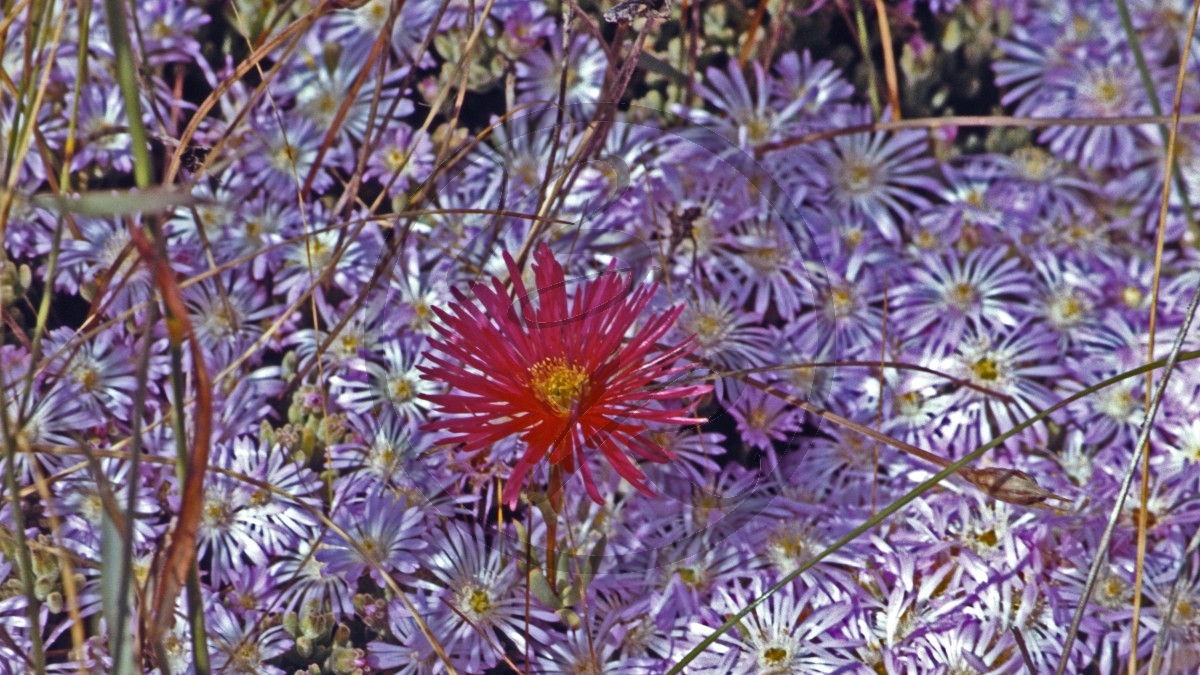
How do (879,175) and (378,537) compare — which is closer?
(378,537)

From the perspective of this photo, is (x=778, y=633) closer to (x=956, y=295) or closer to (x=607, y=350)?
(x=607, y=350)

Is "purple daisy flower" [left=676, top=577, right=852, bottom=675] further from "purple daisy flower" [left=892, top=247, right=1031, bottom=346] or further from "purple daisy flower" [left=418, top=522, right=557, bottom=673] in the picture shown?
"purple daisy flower" [left=892, top=247, right=1031, bottom=346]

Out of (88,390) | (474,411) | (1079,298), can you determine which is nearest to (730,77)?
(1079,298)

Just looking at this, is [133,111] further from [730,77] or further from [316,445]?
[730,77]

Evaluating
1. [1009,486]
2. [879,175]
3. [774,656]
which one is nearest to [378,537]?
[774,656]

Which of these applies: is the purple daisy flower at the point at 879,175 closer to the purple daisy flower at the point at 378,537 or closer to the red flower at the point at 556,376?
the red flower at the point at 556,376

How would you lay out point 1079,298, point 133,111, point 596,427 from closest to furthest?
1. point 133,111
2. point 596,427
3. point 1079,298

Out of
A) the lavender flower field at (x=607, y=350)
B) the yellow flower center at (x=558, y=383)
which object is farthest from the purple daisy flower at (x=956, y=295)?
the yellow flower center at (x=558, y=383)
